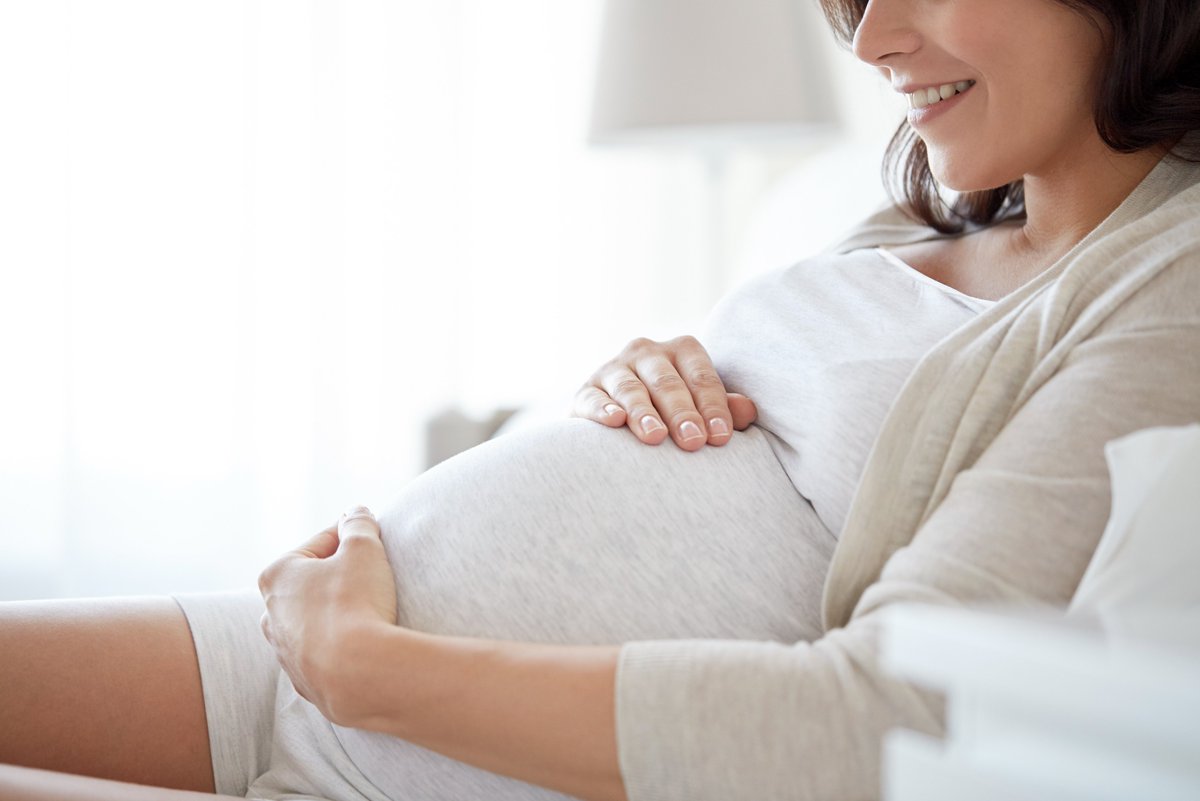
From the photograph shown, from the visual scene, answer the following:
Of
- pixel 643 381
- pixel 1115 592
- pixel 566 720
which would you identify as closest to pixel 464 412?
pixel 643 381

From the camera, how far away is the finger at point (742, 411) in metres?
1.00

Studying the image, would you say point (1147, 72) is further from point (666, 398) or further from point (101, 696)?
point (101, 696)

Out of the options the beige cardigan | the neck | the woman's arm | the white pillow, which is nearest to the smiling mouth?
the neck

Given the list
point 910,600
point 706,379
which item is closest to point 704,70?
point 706,379

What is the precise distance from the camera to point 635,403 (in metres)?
1.00

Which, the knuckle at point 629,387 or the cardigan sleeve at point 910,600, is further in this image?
the knuckle at point 629,387

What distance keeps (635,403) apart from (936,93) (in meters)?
0.39

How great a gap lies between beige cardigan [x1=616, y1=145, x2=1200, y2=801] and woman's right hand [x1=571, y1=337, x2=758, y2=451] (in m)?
0.19

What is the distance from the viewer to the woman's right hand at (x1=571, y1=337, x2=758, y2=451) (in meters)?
0.95

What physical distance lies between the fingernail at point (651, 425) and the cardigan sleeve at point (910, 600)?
0.27 meters

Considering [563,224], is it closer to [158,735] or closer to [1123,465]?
[158,735]

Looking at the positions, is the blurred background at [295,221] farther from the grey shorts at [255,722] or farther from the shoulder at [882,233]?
the grey shorts at [255,722]

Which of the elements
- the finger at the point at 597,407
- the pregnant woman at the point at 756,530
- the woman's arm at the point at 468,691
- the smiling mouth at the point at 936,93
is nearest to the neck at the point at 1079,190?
the pregnant woman at the point at 756,530

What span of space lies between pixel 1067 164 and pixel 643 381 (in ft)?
1.37
